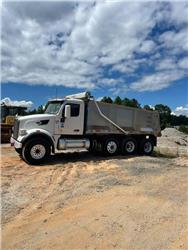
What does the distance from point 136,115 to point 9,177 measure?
7.93 metres

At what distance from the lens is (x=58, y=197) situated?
6855mm

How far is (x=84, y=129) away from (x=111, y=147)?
169cm

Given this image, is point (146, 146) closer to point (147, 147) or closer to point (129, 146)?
point (147, 147)

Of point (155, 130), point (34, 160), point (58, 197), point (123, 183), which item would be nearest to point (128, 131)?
point (155, 130)

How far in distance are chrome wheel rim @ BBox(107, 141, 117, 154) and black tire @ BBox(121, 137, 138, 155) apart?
0.47 m

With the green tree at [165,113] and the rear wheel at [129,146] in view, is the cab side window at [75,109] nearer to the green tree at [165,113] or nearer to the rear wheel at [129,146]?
the rear wheel at [129,146]

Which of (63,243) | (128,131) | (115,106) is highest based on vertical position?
(115,106)

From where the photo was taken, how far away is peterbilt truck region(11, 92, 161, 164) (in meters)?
11.6

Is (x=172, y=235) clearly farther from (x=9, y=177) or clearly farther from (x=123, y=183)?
(x=9, y=177)

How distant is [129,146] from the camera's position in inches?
572

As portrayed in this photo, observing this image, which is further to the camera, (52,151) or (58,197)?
(52,151)

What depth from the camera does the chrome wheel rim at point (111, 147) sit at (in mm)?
13732

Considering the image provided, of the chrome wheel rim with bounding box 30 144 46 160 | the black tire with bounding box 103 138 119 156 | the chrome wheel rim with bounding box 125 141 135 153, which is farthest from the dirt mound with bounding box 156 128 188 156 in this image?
the chrome wheel rim with bounding box 30 144 46 160

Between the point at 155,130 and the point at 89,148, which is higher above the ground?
the point at 155,130
